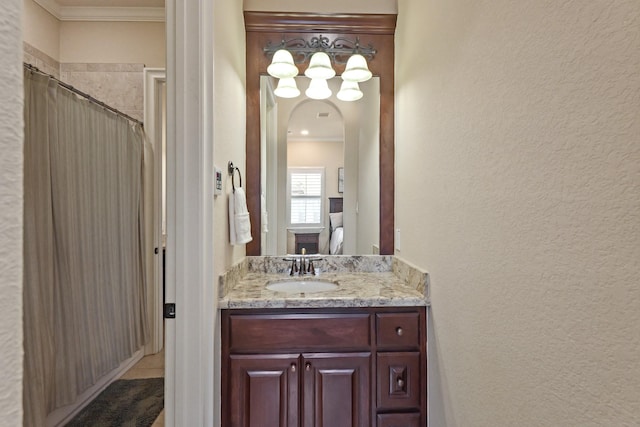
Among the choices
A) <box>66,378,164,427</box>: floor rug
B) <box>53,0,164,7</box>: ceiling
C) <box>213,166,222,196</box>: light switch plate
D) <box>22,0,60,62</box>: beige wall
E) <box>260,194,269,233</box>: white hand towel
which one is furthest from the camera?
<box>53,0,164,7</box>: ceiling

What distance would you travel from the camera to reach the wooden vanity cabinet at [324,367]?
4.52 ft

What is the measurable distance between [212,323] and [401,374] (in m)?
0.88

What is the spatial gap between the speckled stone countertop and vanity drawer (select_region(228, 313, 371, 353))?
63mm

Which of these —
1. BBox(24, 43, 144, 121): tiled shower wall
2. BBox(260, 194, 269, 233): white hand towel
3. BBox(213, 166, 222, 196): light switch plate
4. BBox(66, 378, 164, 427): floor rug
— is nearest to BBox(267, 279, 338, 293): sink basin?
BBox(260, 194, 269, 233): white hand towel

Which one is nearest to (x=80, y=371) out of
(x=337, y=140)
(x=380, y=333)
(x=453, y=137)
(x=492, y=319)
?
(x=380, y=333)

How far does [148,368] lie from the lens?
2.46m

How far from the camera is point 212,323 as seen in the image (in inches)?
50.0

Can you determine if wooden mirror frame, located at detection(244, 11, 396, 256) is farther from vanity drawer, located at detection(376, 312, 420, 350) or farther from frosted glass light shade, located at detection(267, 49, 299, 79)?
vanity drawer, located at detection(376, 312, 420, 350)

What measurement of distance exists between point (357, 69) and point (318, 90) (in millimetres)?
282

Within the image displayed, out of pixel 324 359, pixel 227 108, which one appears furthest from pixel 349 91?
pixel 324 359

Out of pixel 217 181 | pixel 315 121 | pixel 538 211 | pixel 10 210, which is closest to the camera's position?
pixel 10 210

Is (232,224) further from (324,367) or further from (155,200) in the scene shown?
(155,200)

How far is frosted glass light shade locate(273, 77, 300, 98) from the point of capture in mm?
1961

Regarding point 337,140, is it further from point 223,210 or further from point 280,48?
point 223,210
